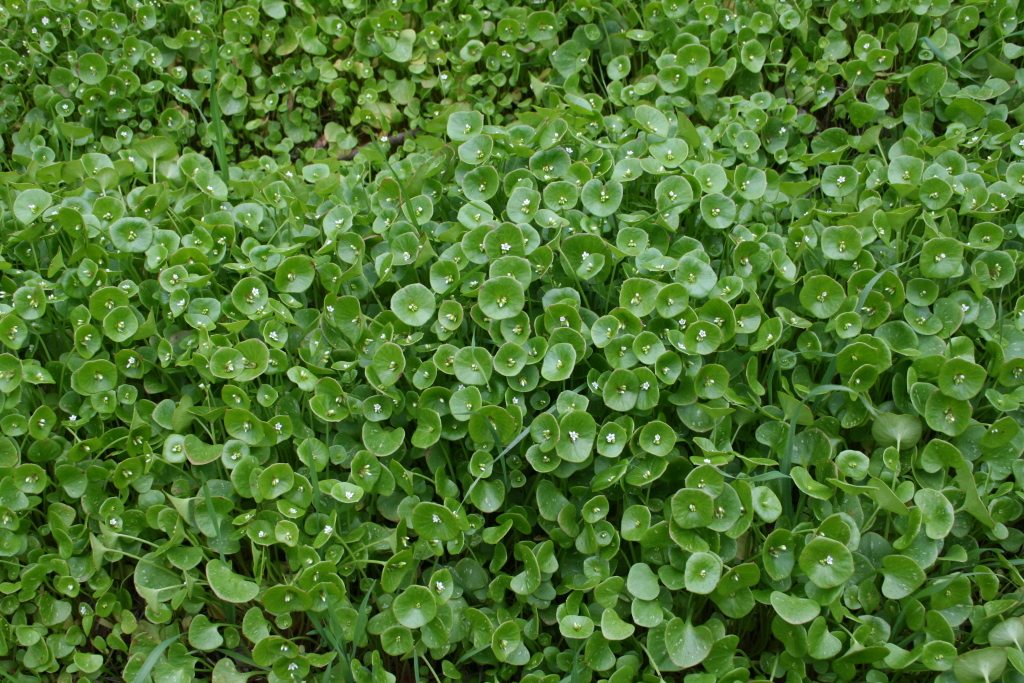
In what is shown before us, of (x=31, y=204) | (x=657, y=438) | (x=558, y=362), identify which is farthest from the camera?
(x=31, y=204)

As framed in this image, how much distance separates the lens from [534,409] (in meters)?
2.35

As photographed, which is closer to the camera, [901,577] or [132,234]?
[901,577]

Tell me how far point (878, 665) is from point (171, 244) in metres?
2.59

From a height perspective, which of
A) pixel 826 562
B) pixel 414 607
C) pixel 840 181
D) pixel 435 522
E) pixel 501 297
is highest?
pixel 840 181

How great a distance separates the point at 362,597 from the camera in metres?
2.25

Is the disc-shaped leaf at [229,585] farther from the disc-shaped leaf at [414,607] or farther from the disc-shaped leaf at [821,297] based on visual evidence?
the disc-shaped leaf at [821,297]

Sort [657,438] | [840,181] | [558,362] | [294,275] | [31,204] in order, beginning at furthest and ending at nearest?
[840,181] < [31,204] < [294,275] < [558,362] < [657,438]

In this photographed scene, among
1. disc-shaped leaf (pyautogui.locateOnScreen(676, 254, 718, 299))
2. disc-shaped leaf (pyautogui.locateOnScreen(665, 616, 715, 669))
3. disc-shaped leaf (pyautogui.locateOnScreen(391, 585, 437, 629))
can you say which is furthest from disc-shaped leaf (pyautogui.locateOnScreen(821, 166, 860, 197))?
disc-shaped leaf (pyautogui.locateOnScreen(391, 585, 437, 629))

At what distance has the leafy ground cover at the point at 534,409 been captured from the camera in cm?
204

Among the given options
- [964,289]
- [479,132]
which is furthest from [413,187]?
[964,289]

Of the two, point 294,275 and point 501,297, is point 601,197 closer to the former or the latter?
point 501,297

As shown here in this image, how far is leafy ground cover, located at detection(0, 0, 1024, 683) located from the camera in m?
2.04

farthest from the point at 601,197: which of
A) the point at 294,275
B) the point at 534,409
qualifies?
the point at 294,275

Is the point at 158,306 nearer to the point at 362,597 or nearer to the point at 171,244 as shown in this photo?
the point at 171,244
